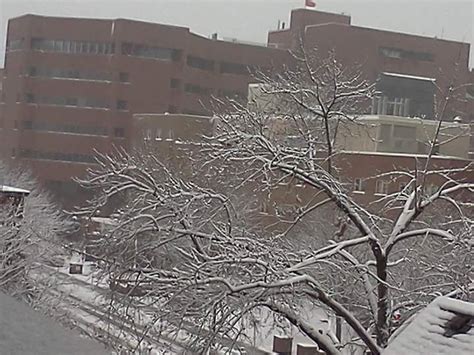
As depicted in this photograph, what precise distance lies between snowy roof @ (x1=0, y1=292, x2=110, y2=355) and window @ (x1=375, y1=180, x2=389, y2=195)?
4.93m

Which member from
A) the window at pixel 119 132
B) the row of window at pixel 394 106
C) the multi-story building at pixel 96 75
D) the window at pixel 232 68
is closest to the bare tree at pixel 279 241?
the row of window at pixel 394 106

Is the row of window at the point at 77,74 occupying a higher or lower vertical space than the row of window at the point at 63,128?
higher

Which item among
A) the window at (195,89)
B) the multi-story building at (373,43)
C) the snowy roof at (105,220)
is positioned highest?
the multi-story building at (373,43)

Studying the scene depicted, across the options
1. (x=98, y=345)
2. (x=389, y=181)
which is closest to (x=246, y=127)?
(x=389, y=181)

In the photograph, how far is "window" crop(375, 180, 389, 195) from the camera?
557 cm

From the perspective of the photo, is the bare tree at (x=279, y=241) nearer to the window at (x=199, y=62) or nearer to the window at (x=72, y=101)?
the window at (x=72, y=101)

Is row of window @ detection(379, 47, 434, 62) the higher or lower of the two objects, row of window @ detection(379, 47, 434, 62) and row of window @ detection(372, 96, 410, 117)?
the higher

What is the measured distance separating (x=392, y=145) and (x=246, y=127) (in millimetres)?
4366

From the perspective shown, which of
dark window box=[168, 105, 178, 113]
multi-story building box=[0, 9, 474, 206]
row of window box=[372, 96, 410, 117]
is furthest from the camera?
dark window box=[168, 105, 178, 113]

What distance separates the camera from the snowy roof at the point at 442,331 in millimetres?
1696

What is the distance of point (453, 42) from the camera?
388 inches

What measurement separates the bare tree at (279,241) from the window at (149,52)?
8563 millimetres

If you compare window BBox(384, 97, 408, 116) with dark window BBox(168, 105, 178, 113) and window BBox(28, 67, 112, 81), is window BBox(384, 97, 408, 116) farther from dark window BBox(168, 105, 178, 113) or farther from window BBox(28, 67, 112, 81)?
window BBox(28, 67, 112, 81)

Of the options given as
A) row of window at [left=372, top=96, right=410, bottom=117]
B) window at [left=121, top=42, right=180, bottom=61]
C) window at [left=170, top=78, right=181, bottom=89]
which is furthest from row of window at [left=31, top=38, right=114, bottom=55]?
row of window at [left=372, top=96, right=410, bottom=117]
